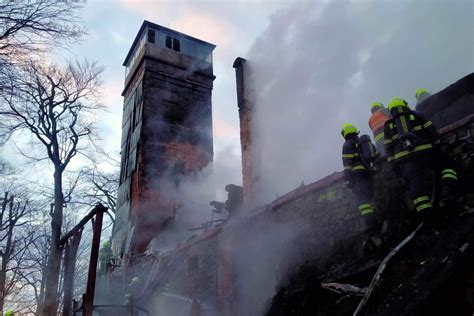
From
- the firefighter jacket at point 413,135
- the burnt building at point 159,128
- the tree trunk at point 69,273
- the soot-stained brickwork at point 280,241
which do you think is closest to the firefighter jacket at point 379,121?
the soot-stained brickwork at point 280,241

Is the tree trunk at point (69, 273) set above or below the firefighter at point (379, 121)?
below

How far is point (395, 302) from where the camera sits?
136 inches

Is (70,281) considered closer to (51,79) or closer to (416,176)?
(416,176)

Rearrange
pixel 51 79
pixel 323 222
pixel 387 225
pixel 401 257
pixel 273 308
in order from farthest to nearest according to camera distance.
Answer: pixel 51 79 → pixel 323 222 → pixel 273 308 → pixel 387 225 → pixel 401 257

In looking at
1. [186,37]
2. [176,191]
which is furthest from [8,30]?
[186,37]

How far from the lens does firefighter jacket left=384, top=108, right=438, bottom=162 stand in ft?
15.6

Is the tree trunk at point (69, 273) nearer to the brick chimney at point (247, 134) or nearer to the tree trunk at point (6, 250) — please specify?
the brick chimney at point (247, 134)

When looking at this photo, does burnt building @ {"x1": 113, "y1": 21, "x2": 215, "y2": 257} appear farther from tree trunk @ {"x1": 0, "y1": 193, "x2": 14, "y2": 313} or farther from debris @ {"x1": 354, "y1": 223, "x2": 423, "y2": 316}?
debris @ {"x1": 354, "y1": 223, "x2": 423, "y2": 316}

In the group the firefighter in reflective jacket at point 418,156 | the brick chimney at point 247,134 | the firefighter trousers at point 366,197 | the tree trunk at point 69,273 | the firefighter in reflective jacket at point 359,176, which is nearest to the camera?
the firefighter in reflective jacket at point 418,156

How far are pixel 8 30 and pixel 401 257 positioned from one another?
593 centimetres

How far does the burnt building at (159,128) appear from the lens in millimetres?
17719

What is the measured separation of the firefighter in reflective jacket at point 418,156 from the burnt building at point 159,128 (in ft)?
46.5

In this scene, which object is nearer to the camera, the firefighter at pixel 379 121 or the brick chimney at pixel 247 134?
the firefighter at pixel 379 121

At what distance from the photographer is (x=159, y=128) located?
63.2 ft
